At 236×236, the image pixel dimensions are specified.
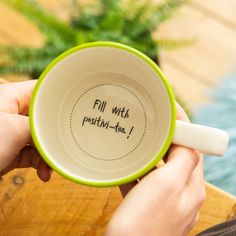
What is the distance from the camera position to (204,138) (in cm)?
53

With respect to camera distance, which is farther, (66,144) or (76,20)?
(76,20)

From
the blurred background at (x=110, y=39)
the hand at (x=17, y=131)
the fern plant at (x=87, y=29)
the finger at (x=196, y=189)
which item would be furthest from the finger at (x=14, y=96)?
the fern plant at (x=87, y=29)

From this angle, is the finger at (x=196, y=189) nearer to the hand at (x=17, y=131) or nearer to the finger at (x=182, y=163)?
the finger at (x=182, y=163)

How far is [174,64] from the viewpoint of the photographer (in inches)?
67.7

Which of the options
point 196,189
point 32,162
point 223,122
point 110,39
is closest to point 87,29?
point 110,39

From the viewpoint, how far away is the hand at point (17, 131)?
Answer: 599 mm

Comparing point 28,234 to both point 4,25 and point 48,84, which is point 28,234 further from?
point 4,25

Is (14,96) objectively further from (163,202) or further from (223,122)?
(223,122)

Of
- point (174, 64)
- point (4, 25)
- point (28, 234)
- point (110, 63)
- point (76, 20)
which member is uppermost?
point (110, 63)

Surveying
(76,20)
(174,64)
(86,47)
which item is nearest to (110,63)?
(86,47)

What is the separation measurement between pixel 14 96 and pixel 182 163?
0.26 m

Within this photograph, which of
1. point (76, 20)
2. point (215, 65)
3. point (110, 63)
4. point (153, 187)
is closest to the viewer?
point (153, 187)

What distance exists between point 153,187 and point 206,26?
4.53 feet

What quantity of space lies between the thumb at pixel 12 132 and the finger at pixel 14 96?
47 mm
